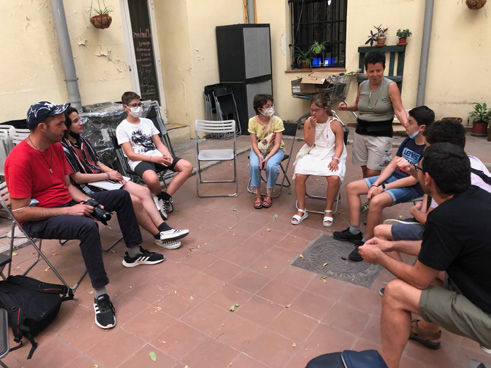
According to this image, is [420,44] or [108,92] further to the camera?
[420,44]

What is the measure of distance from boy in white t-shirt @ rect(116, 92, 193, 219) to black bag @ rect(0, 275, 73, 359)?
1589 millimetres

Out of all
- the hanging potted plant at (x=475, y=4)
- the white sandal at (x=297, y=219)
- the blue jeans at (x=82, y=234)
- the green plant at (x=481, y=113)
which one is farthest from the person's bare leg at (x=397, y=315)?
the hanging potted plant at (x=475, y=4)

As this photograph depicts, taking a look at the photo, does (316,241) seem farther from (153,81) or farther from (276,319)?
(153,81)

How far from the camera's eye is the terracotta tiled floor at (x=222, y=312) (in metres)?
2.40

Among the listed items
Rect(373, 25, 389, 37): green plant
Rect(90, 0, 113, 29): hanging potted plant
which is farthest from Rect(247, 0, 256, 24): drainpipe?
Rect(90, 0, 113, 29): hanging potted plant

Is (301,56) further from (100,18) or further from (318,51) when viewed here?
(100,18)

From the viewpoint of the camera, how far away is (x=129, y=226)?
3314mm

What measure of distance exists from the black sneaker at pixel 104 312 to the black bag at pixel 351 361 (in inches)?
65.3

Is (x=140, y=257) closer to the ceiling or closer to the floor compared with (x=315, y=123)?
closer to the floor

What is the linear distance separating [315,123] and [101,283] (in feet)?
8.60

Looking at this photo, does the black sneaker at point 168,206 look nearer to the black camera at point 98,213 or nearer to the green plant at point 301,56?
the black camera at point 98,213

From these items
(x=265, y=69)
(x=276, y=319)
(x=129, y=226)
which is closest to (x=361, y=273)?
(x=276, y=319)

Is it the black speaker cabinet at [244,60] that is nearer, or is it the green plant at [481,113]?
the green plant at [481,113]

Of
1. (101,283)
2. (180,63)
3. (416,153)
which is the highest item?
(180,63)
